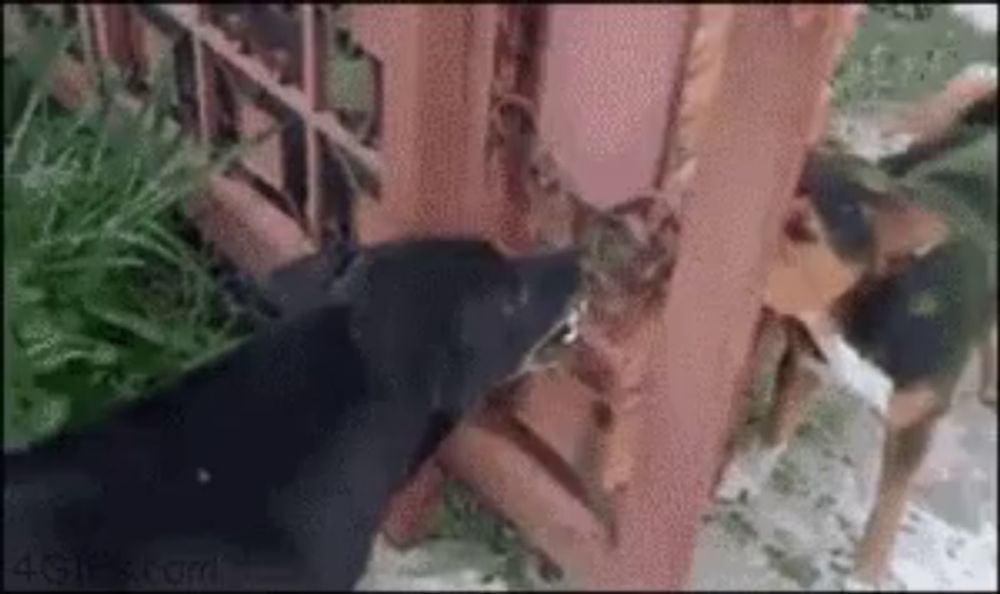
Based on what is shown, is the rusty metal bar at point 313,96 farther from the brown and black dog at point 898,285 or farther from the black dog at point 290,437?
the brown and black dog at point 898,285

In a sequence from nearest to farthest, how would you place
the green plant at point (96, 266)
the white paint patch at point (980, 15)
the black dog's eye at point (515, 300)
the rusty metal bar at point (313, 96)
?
the white paint patch at point (980, 15)
the black dog's eye at point (515, 300)
the rusty metal bar at point (313, 96)
the green plant at point (96, 266)

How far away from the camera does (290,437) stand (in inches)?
39.5

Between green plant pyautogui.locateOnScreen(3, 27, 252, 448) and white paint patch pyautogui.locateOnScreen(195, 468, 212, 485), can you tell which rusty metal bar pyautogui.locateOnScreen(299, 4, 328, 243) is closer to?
green plant pyautogui.locateOnScreen(3, 27, 252, 448)

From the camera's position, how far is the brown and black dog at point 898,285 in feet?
→ 2.68

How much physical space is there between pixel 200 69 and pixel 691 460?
1.53 ft

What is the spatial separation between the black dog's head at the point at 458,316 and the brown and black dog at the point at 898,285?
0.11m

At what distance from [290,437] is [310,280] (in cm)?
11

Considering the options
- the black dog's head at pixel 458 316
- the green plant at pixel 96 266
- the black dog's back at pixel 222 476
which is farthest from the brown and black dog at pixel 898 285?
the green plant at pixel 96 266

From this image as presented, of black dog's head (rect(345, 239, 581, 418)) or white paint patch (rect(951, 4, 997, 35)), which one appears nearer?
white paint patch (rect(951, 4, 997, 35))

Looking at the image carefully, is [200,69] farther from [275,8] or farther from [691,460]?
[691,460]

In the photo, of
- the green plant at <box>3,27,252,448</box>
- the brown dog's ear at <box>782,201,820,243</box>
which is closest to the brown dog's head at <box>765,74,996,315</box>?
the brown dog's ear at <box>782,201,820,243</box>

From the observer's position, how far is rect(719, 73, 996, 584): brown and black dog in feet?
2.68

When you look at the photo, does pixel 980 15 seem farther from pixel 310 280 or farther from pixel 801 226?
pixel 310 280

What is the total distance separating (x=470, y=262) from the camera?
38.8 inches
